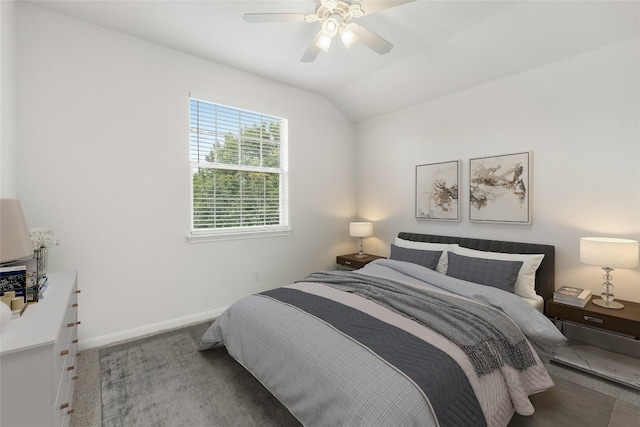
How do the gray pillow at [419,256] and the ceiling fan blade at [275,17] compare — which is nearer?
the ceiling fan blade at [275,17]

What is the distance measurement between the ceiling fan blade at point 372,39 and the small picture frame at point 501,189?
170 centimetres

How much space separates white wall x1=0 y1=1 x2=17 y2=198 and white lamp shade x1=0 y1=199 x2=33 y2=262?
0.84m

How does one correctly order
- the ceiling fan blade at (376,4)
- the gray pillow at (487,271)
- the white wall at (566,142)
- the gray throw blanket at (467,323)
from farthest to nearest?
the gray pillow at (487,271), the white wall at (566,142), the ceiling fan blade at (376,4), the gray throw blanket at (467,323)

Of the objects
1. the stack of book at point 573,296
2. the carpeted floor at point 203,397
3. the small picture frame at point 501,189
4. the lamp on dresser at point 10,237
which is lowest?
the carpeted floor at point 203,397

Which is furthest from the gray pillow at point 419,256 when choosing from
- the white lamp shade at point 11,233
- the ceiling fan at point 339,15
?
the white lamp shade at point 11,233

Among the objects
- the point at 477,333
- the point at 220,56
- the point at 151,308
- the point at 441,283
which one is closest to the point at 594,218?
the point at 441,283

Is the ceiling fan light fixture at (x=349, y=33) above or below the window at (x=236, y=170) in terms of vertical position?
above

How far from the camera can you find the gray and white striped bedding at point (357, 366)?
1.26m

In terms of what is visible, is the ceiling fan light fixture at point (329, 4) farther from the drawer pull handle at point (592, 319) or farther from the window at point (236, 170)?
the drawer pull handle at point (592, 319)

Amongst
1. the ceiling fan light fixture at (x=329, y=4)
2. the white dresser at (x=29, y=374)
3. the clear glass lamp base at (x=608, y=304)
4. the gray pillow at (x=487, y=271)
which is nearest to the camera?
the white dresser at (x=29, y=374)

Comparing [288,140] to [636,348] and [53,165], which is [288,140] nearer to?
[53,165]

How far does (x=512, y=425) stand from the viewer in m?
1.69

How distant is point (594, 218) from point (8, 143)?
14.9 feet

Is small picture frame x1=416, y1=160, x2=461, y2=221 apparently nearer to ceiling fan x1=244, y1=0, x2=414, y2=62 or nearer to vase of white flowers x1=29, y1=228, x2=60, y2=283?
ceiling fan x1=244, y1=0, x2=414, y2=62
